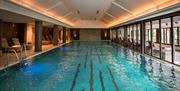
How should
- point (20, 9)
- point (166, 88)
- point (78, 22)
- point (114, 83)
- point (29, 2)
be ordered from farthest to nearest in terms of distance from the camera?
point (78, 22), point (29, 2), point (20, 9), point (114, 83), point (166, 88)

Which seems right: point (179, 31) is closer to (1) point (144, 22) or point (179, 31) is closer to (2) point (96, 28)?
(1) point (144, 22)

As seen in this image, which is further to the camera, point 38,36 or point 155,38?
point 38,36

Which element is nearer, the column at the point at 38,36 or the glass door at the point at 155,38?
the glass door at the point at 155,38

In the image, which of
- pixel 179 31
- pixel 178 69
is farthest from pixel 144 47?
pixel 178 69

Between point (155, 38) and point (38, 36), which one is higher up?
point (38, 36)

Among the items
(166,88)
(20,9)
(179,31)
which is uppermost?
(20,9)

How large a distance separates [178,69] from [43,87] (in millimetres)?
5590

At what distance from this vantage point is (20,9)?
32.9ft

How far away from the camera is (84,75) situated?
7.64 meters

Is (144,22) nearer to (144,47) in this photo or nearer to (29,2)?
(144,47)

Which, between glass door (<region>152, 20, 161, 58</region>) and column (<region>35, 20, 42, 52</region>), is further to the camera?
column (<region>35, 20, 42, 52</region>)

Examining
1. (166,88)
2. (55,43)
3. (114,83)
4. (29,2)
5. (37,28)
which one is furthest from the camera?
(55,43)

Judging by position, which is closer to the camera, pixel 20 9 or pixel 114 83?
pixel 114 83

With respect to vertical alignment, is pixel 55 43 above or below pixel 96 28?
below
